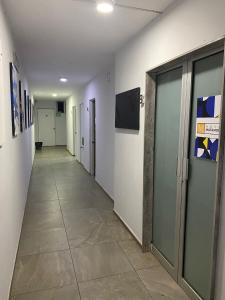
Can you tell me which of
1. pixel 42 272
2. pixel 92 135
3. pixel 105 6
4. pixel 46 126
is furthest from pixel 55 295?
pixel 46 126

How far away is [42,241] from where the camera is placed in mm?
2840

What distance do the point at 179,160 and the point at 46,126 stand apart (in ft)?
36.7

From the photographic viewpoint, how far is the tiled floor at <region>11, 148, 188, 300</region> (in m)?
2.03

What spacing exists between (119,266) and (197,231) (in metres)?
0.97

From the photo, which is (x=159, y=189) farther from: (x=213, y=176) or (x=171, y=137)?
(x=213, y=176)

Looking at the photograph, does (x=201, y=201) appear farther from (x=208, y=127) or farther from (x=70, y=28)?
(x=70, y=28)

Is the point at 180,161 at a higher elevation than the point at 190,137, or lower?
lower

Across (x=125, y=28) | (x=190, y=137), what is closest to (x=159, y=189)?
(x=190, y=137)

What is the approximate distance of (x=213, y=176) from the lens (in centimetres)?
167

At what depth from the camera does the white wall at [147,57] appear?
1543 mm

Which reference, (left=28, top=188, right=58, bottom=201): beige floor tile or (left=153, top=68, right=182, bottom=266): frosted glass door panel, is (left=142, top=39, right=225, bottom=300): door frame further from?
(left=28, top=188, right=58, bottom=201): beige floor tile

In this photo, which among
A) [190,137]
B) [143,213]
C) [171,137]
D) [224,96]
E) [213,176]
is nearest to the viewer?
[224,96]

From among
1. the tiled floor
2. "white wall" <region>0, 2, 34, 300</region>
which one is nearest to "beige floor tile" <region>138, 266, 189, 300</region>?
the tiled floor

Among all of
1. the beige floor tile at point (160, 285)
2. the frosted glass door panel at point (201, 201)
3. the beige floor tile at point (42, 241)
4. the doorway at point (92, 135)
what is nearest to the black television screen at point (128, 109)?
the frosted glass door panel at point (201, 201)
